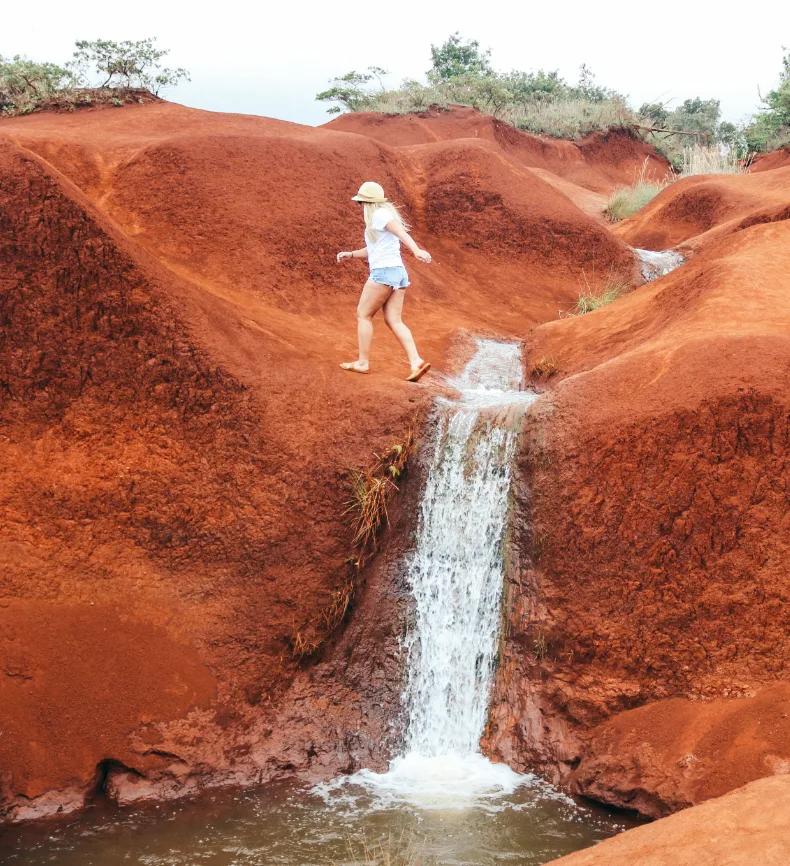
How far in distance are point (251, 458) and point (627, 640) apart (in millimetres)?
2913

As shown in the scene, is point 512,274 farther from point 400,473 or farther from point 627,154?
point 627,154

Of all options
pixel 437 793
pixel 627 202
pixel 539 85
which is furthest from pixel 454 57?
pixel 437 793

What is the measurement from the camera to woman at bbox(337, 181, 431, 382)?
7.20m

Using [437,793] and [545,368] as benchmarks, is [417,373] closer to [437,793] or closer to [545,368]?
[545,368]

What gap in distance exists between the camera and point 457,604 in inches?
264

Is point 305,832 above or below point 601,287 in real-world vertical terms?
below

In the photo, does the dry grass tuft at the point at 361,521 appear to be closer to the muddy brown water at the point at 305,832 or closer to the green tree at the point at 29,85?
the muddy brown water at the point at 305,832

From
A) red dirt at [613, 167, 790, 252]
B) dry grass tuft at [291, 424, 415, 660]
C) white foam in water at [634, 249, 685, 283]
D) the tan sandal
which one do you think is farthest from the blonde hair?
red dirt at [613, 167, 790, 252]

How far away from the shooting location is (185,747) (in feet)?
19.9

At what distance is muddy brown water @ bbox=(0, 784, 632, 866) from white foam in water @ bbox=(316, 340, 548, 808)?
0.26m

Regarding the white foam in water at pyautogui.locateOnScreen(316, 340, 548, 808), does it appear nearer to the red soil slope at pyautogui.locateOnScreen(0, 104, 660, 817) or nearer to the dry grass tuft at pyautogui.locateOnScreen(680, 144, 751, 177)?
the red soil slope at pyautogui.locateOnScreen(0, 104, 660, 817)

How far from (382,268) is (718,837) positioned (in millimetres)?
4889

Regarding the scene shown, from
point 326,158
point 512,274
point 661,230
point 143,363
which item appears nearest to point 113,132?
point 326,158

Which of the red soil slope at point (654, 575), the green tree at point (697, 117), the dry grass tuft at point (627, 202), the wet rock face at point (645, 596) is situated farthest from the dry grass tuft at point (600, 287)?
the green tree at point (697, 117)
